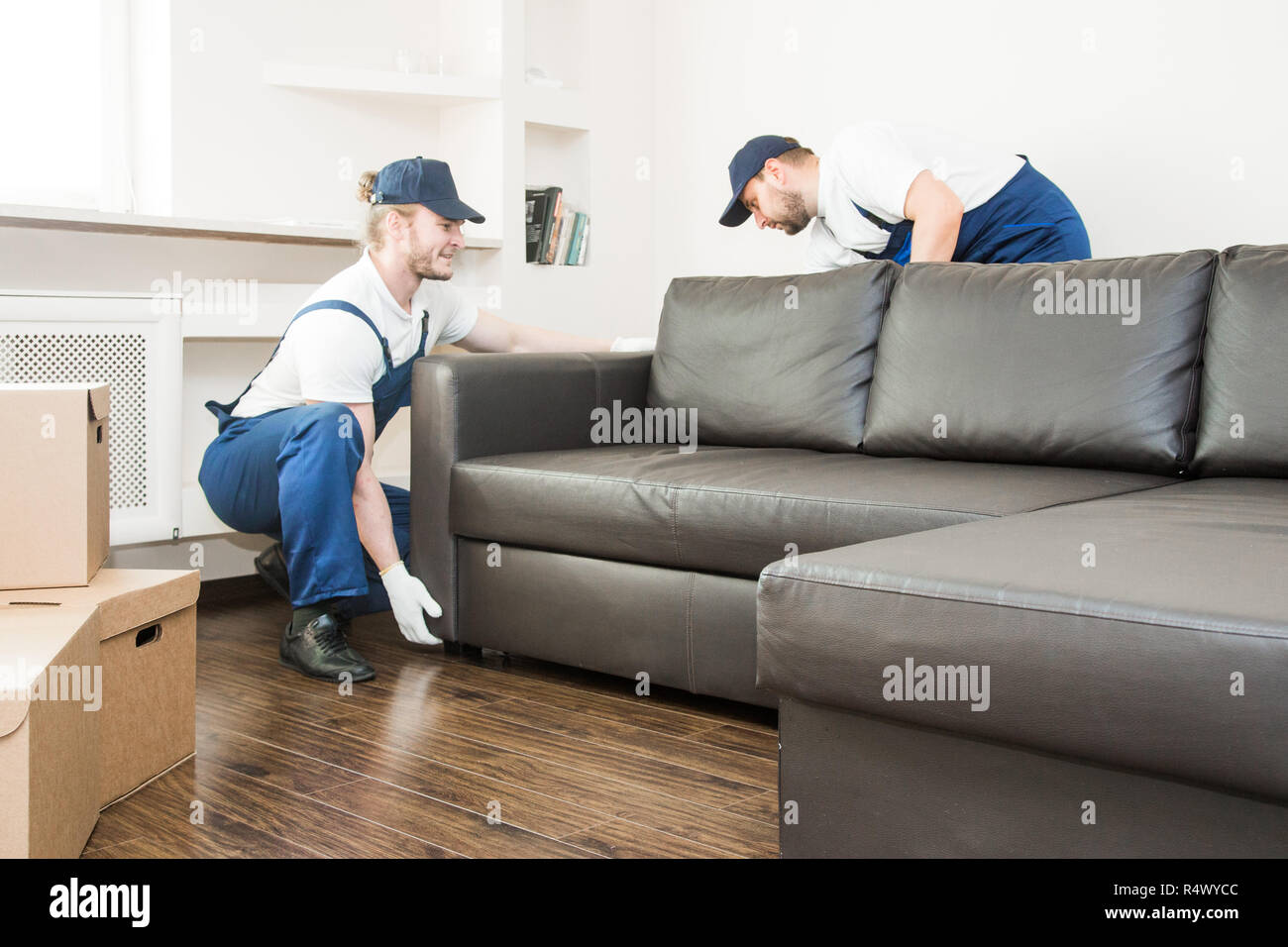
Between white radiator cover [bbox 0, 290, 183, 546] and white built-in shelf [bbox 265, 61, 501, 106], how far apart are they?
805 mm

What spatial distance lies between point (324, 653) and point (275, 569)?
0.61 meters

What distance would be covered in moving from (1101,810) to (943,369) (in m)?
1.24

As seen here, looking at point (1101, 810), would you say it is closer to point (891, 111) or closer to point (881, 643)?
point (881, 643)

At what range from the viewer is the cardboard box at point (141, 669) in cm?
171

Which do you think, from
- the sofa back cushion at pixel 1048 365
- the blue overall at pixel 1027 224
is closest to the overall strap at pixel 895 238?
the blue overall at pixel 1027 224

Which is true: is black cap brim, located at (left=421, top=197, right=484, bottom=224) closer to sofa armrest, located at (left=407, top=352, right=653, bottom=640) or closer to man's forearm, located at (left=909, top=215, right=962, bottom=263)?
sofa armrest, located at (left=407, top=352, right=653, bottom=640)

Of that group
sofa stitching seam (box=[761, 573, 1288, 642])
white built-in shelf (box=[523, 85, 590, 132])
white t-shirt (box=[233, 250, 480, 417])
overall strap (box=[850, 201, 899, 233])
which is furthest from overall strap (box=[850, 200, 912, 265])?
sofa stitching seam (box=[761, 573, 1288, 642])

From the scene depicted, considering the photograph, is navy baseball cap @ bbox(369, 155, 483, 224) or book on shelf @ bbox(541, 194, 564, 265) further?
book on shelf @ bbox(541, 194, 564, 265)

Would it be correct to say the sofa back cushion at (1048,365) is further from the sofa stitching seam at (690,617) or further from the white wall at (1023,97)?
the white wall at (1023,97)

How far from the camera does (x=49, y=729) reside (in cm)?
139

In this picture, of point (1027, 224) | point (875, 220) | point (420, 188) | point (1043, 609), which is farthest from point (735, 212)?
point (1043, 609)

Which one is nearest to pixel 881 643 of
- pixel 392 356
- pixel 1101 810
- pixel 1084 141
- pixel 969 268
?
pixel 1101 810

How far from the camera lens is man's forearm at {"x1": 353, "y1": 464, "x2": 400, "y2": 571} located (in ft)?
8.42
